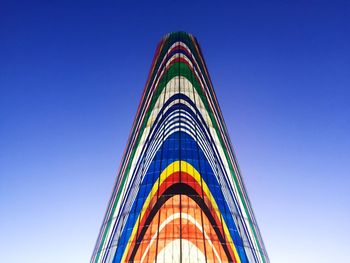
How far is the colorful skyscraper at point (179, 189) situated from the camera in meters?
23.8

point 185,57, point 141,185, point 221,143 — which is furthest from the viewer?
point 185,57

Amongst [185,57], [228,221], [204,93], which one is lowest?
[228,221]

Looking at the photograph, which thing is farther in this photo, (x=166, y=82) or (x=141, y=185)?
(x=166, y=82)

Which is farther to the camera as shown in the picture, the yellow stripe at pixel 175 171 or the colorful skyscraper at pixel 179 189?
the yellow stripe at pixel 175 171

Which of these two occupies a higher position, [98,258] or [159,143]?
[159,143]

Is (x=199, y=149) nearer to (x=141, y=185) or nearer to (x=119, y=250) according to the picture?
(x=141, y=185)

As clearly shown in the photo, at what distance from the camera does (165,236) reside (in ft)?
77.8

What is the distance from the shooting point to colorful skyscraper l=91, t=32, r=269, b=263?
23.8 meters

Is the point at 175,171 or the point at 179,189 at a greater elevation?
the point at 175,171

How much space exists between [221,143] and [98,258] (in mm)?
13049

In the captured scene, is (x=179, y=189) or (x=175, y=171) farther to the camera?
(x=175, y=171)

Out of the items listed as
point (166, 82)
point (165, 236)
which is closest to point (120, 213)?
point (165, 236)

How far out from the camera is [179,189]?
84.6ft

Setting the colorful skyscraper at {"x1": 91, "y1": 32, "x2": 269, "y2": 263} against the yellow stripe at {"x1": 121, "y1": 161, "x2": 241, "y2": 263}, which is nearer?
the colorful skyscraper at {"x1": 91, "y1": 32, "x2": 269, "y2": 263}
